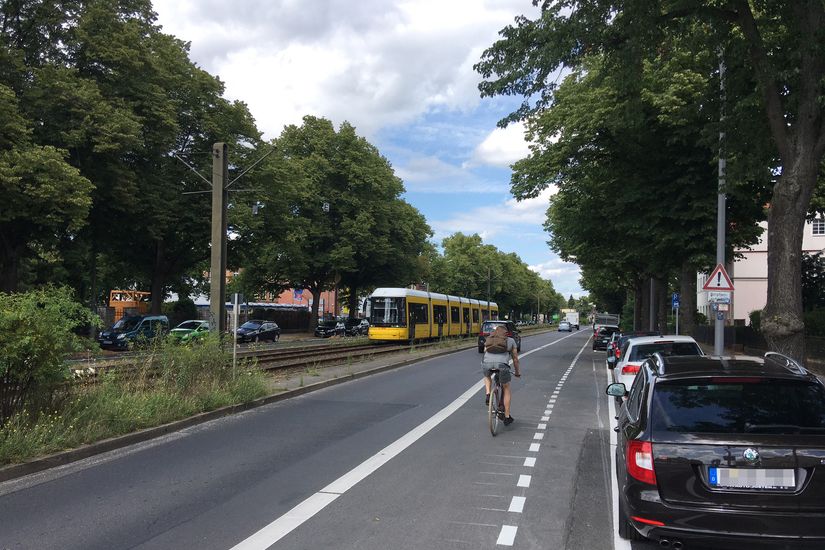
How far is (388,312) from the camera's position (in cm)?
3416

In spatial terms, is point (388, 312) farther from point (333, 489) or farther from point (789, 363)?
point (789, 363)

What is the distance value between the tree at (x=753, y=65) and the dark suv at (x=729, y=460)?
6658 millimetres

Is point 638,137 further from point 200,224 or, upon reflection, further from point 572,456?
point 200,224

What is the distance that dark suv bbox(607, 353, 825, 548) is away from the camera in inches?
159

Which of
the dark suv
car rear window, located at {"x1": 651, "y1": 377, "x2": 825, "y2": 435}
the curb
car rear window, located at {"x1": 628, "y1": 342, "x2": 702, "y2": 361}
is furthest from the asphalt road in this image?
car rear window, located at {"x1": 628, "y1": 342, "x2": 702, "y2": 361}

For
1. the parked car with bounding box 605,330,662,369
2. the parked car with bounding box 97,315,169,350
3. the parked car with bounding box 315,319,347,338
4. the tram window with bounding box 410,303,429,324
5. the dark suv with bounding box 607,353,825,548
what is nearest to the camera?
the dark suv with bounding box 607,353,825,548

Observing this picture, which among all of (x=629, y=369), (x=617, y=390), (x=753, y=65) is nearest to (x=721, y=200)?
(x=753, y=65)

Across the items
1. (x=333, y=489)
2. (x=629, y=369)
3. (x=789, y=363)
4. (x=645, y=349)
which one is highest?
(x=789, y=363)

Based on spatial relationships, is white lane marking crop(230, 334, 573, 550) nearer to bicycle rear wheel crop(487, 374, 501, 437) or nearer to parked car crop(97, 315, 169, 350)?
bicycle rear wheel crop(487, 374, 501, 437)

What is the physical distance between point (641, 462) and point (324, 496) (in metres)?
3.07

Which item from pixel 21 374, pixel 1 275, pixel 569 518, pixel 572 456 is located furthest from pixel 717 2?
pixel 1 275

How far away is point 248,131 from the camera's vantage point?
1374 inches

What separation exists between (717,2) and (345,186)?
39.8 metres

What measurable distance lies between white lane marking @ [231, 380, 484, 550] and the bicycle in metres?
1.02
